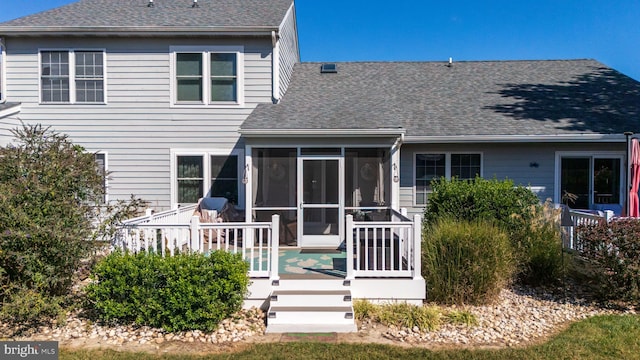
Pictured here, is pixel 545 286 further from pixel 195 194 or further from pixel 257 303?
pixel 195 194

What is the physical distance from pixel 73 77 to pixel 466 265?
10.4 metres

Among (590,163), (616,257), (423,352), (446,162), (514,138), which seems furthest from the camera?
(446,162)

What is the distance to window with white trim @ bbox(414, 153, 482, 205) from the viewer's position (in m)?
10.6

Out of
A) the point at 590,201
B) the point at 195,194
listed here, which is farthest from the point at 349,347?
the point at 590,201

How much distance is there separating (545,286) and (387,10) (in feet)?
45.5

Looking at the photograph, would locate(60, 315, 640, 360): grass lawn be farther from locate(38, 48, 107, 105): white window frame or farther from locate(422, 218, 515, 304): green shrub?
locate(38, 48, 107, 105): white window frame

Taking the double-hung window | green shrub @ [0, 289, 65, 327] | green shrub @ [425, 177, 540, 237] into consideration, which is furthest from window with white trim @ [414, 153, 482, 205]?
the double-hung window

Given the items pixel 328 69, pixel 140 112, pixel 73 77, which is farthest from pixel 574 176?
pixel 73 77

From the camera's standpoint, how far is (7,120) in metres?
10.2

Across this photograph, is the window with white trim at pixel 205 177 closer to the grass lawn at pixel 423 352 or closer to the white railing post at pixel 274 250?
the white railing post at pixel 274 250

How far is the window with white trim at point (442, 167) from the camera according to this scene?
10.6 meters

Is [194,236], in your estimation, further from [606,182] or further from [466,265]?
[606,182]

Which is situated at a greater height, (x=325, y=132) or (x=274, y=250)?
(x=325, y=132)

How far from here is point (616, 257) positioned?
599 centimetres
